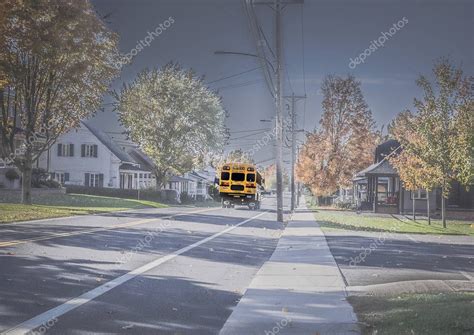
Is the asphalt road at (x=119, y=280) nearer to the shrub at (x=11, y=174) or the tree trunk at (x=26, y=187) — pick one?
the tree trunk at (x=26, y=187)

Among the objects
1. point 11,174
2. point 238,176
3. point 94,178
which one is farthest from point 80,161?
point 238,176

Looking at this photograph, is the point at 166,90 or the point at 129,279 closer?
the point at 129,279

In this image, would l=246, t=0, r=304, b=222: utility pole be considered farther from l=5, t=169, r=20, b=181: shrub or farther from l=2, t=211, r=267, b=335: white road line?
l=5, t=169, r=20, b=181: shrub

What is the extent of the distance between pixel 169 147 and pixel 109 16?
26927 millimetres

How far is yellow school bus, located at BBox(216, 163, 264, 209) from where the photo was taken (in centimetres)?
3959

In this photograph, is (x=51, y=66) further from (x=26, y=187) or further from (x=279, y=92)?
(x=279, y=92)

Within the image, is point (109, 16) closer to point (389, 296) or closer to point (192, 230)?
point (192, 230)

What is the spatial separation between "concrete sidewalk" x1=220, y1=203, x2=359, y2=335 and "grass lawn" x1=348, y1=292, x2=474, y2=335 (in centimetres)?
24

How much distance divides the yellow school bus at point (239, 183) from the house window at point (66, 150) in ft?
86.2

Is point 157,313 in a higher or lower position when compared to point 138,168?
lower

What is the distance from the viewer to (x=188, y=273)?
1146 cm

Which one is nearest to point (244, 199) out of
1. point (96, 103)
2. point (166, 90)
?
point (96, 103)

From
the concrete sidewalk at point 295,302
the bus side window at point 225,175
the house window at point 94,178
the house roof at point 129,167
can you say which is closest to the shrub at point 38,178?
the house window at point 94,178

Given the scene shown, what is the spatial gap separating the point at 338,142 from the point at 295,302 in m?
50.5
